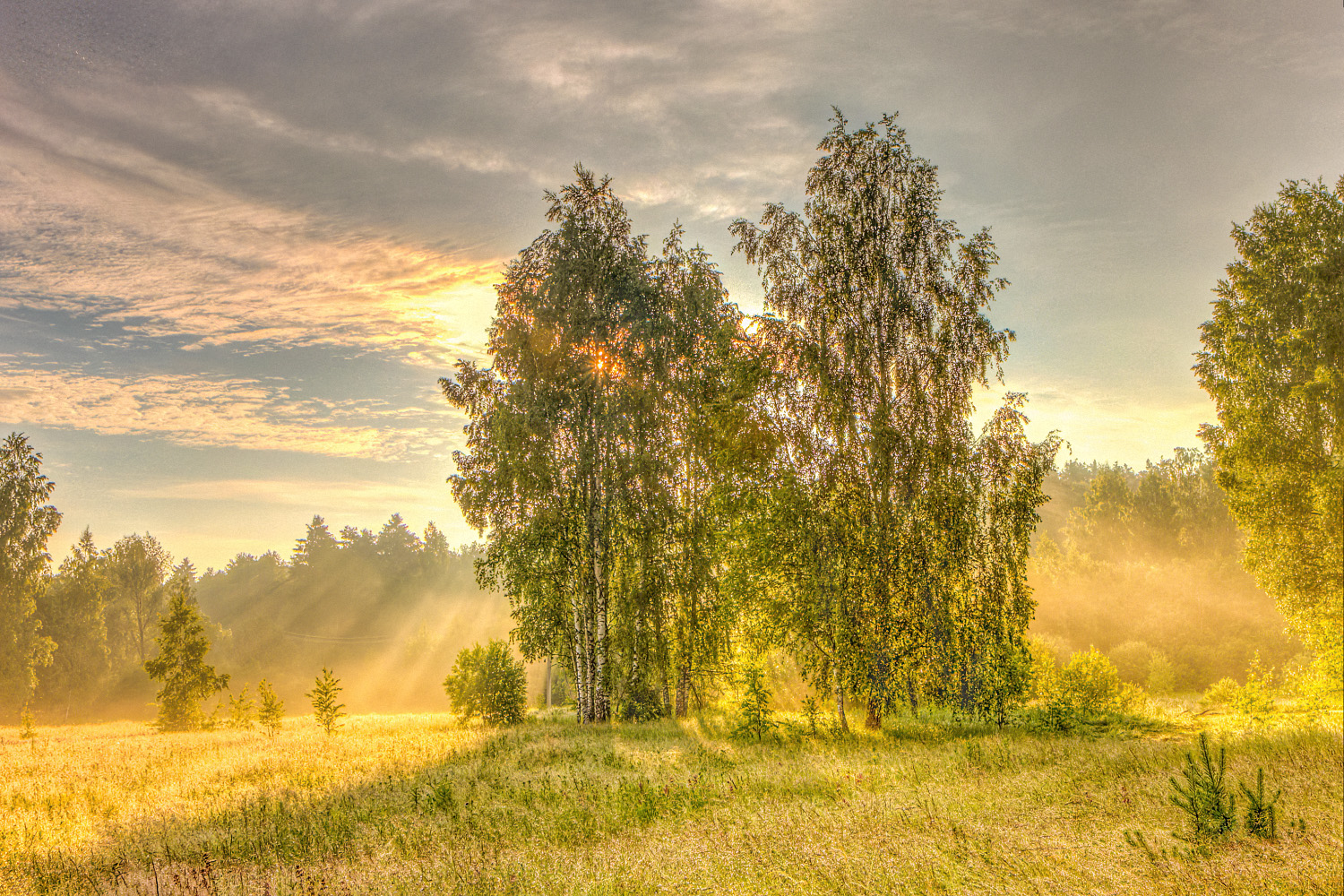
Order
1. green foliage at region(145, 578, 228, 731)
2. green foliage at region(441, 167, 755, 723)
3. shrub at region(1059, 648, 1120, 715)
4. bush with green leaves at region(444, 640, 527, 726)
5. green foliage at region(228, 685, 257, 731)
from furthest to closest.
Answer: green foliage at region(145, 578, 228, 731) < green foliage at region(228, 685, 257, 731) < bush with green leaves at region(444, 640, 527, 726) < green foliage at region(441, 167, 755, 723) < shrub at region(1059, 648, 1120, 715)

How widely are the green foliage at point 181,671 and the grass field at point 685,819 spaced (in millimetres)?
14607

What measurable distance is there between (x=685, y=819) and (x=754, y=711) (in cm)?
684

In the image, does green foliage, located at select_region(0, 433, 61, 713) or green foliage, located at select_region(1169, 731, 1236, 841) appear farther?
green foliage, located at select_region(0, 433, 61, 713)

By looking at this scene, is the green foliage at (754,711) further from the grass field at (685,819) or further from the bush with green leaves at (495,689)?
the bush with green leaves at (495,689)

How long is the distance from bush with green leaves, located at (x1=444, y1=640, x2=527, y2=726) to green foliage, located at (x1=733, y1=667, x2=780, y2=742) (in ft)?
25.6

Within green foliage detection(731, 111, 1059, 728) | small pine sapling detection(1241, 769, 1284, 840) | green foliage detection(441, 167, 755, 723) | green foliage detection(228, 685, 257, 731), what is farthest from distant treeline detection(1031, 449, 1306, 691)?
green foliage detection(228, 685, 257, 731)

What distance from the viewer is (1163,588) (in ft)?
133

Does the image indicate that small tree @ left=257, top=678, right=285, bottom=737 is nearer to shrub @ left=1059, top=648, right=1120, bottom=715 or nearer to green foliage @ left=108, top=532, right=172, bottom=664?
shrub @ left=1059, top=648, right=1120, bottom=715

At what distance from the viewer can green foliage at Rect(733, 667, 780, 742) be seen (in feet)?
46.3

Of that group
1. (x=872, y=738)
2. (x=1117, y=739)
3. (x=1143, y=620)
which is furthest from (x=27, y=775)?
(x=1143, y=620)

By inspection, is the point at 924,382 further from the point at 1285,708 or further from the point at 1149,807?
the point at 1285,708

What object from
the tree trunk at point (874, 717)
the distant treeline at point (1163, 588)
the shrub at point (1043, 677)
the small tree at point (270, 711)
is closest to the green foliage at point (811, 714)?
the tree trunk at point (874, 717)

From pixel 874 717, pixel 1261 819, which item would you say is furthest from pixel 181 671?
pixel 1261 819

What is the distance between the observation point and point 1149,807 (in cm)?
770
